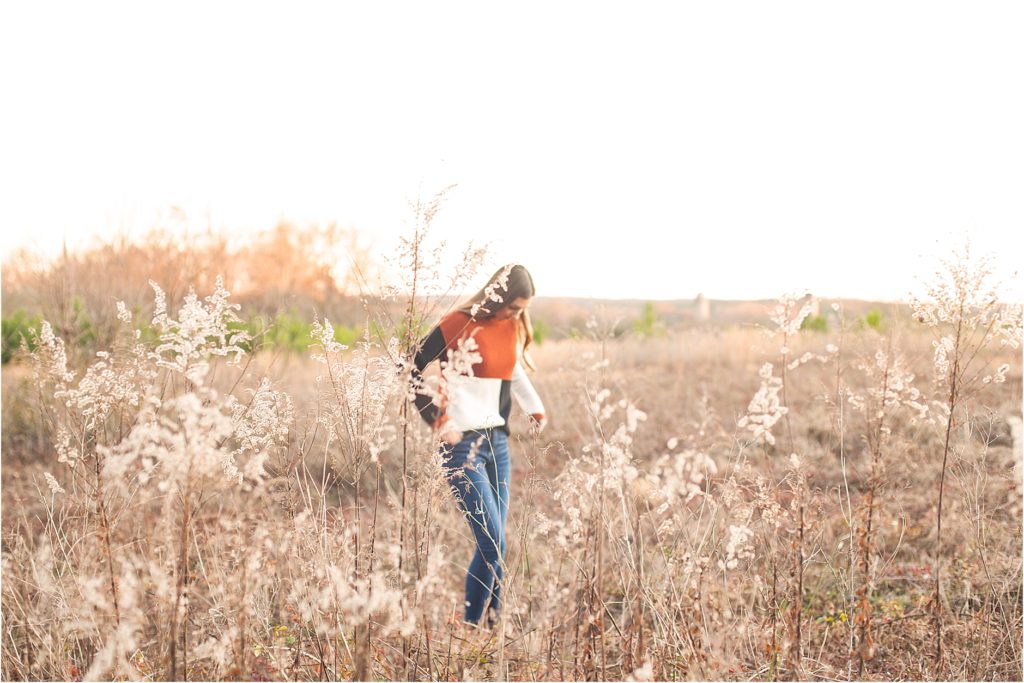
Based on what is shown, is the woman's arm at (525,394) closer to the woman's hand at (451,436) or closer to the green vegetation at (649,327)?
the woman's hand at (451,436)

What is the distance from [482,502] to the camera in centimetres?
344

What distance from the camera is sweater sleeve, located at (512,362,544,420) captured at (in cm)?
420

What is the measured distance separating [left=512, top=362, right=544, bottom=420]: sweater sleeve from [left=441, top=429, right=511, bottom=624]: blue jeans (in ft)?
0.80

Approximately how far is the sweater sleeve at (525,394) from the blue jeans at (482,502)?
243 millimetres

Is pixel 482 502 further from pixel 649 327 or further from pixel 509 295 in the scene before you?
pixel 649 327

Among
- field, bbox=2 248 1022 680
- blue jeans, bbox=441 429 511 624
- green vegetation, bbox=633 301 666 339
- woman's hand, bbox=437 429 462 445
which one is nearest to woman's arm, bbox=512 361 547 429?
blue jeans, bbox=441 429 511 624

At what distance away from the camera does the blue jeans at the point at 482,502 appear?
142 inches

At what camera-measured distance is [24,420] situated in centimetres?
970

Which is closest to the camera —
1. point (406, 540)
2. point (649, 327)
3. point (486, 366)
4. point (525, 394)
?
point (406, 540)

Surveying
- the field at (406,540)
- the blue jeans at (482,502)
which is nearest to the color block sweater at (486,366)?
the blue jeans at (482,502)

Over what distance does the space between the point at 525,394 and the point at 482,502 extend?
964 mm

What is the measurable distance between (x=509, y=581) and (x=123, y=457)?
1278mm

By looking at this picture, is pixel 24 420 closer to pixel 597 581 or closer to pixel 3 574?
pixel 3 574

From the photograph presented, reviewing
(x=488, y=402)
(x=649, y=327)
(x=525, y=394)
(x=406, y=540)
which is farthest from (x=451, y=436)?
(x=649, y=327)
